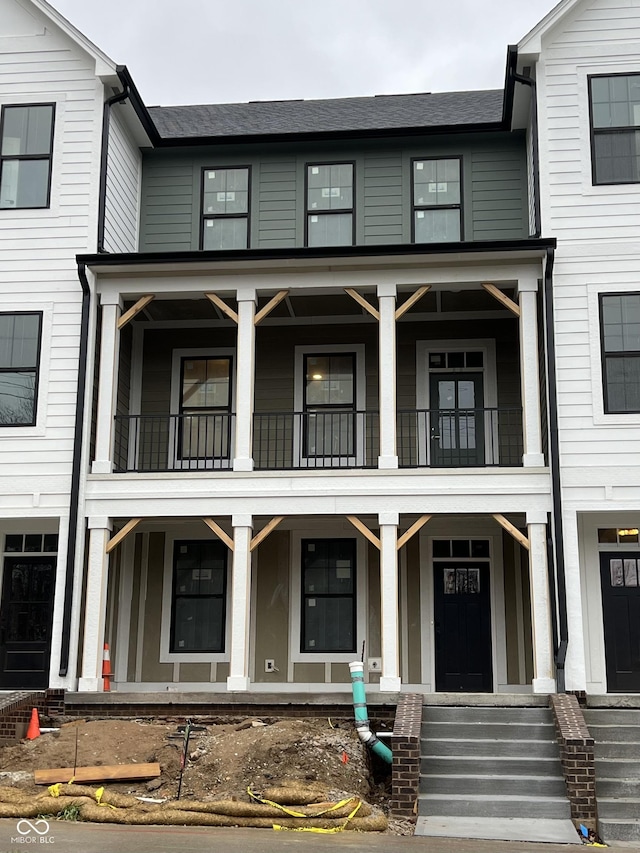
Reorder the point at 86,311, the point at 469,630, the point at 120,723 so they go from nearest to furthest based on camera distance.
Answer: the point at 120,723
the point at 86,311
the point at 469,630

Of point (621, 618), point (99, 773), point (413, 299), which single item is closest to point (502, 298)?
point (413, 299)

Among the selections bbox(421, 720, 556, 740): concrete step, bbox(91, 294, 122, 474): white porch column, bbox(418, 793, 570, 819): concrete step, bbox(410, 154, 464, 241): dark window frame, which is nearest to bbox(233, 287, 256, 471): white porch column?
bbox(91, 294, 122, 474): white porch column

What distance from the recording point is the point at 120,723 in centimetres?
1271

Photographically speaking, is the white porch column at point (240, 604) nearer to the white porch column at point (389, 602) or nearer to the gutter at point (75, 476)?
the white porch column at point (389, 602)

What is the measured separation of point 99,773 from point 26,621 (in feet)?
17.6

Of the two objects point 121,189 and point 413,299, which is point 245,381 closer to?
point 413,299

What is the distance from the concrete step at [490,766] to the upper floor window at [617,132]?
27.2 feet

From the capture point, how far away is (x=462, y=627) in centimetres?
1593

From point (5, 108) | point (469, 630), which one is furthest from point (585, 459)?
point (5, 108)

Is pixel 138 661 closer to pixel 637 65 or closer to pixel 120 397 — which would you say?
pixel 120 397

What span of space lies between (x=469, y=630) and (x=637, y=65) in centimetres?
894

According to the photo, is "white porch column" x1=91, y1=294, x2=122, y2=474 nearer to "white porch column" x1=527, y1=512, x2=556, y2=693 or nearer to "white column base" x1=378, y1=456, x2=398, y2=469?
"white column base" x1=378, y1=456, x2=398, y2=469

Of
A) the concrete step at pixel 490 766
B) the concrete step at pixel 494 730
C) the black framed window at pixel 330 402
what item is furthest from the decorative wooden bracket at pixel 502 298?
the concrete step at pixel 490 766

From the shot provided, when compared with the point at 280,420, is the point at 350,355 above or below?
above
